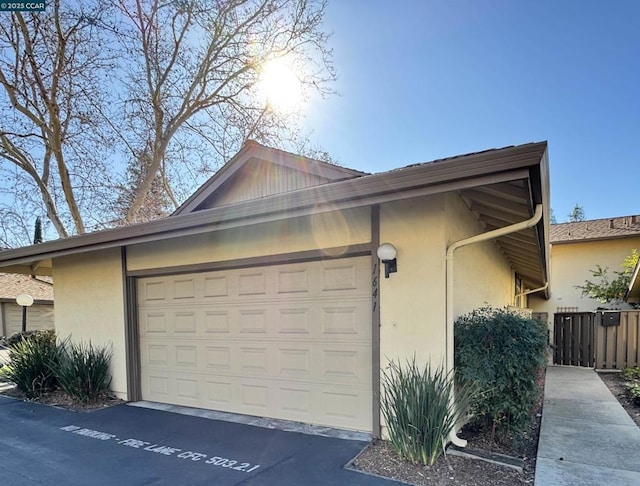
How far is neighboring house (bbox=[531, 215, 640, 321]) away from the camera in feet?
62.0

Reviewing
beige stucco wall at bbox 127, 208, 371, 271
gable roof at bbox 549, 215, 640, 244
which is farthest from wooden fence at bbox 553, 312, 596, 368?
beige stucco wall at bbox 127, 208, 371, 271

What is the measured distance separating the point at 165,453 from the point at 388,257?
3535 millimetres

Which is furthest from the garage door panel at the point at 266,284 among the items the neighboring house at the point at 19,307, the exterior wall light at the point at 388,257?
the neighboring house at the point at 19,307

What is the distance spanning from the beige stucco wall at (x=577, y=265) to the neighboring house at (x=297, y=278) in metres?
13.9

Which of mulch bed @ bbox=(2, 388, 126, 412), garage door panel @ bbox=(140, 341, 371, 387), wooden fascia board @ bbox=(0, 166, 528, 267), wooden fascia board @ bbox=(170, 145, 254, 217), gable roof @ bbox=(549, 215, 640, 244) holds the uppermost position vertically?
wooden fascia board @ bbox=(170, 145, 254, 217)

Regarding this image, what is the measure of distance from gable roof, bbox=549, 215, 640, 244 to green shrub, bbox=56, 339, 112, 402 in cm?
2019

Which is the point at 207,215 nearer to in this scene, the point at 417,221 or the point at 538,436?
the point at 417,221

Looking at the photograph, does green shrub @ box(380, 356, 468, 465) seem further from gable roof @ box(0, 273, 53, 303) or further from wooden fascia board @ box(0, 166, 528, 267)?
gable roof @ box(0, 273, 53, 303)

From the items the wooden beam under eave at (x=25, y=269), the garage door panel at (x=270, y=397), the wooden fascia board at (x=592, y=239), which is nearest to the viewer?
the garage door panel at (x=270, y=397)

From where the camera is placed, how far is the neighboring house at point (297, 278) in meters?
4.36

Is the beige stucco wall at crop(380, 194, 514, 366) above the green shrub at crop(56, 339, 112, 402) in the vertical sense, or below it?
above

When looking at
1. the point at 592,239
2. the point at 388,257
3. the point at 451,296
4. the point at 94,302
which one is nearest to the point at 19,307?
the point at 94,302

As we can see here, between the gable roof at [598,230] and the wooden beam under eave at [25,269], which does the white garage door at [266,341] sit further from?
the gable roof at [598,230]

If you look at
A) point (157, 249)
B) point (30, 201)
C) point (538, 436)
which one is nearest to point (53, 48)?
point (30, 201)
